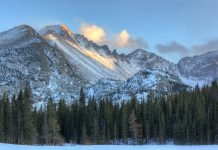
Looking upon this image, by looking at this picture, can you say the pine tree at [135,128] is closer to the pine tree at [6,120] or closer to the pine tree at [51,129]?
the pine tree at [51,129]

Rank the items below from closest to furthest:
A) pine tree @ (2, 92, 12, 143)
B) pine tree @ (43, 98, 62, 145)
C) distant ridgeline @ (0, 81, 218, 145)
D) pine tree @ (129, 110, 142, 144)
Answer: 1. pine tree @ (43, 98, 62, 145)
2. pine tree @ (2, 92, 12, 143)
3. distant ridgeline @ (0, 81, 218, 145)
4. pine tree @ (129, 110, 142, 144)

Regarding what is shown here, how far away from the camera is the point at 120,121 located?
15100cm

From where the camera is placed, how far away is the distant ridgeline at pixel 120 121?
127 m

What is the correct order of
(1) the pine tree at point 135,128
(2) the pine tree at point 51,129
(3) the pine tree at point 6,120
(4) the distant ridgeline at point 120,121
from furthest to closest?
1. (1) the pine tree at point 135,128
2. (4) the distant ridgeline at point 120,121
3. (3) the pine tree at point 6,120
4. (2) the pine tree at point 51,129

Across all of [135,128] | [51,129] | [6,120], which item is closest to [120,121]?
[135,128]

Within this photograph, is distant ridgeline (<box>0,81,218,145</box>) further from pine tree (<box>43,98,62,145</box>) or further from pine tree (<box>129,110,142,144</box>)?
pine tree (<box>43,98,62,145</box>)

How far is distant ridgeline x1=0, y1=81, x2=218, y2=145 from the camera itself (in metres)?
127

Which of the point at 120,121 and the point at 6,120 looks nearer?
the point at 6,120

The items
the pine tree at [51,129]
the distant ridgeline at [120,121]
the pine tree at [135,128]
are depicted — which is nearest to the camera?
the pine tree at [51,129]

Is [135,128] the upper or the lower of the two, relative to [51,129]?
upper

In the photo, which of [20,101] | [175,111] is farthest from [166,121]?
[20,101]

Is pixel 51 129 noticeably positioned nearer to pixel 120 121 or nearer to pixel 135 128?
pixel 135 128

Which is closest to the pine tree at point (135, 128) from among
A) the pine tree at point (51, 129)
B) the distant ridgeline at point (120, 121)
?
the distant ridgeline at point (120, 121)

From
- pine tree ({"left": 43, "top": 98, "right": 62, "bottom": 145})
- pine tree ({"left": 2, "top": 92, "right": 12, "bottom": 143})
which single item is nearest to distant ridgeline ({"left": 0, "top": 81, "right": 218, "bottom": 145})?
pine tree ({"left": 2, "top": 92, "right": 12, "bottom": 143})
